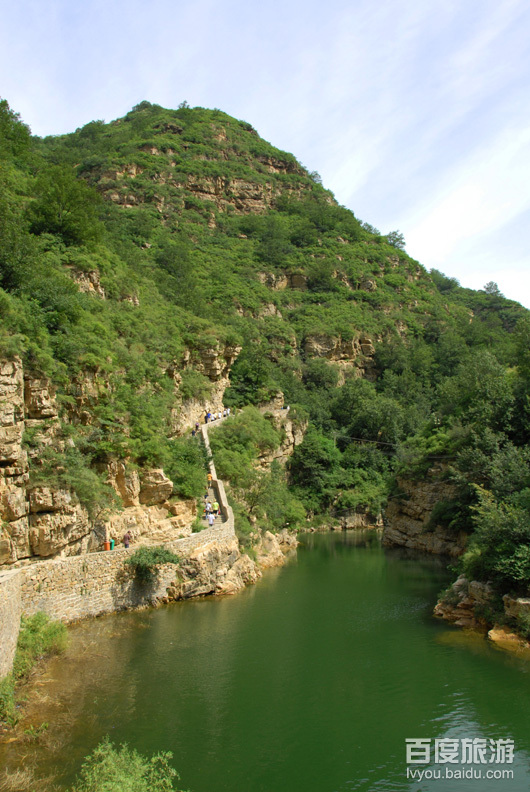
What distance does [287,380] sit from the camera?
51.9 m

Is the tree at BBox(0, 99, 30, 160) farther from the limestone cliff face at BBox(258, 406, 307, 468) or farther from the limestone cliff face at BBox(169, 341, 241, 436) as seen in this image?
the limestone cliff face at BBox(258, 406, 307, 468)

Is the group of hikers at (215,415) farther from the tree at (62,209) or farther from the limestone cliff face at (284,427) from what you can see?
the tree at (62,209)

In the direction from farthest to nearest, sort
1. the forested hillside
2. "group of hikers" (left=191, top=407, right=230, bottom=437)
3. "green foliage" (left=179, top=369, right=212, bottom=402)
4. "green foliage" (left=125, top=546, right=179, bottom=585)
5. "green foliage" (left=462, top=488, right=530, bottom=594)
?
1. "green foliage" (left=179, top=369, right=212, bottom=402)
2. "group of hikers" (left=191, top=407, right=230, bottom=437)
3. the forested hillside
4. "green foliage" (left=125, top=546, right=179, bottom=585)
5. "green foliage" (left=462, top=488, right=530, bottom=594)

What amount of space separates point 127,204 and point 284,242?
813 inches

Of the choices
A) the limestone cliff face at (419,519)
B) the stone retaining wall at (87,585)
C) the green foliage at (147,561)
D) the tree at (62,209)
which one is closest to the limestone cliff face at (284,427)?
the limestone cliff face at (419,519)

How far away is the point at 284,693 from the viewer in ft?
40.1

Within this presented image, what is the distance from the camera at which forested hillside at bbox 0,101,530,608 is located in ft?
61.2

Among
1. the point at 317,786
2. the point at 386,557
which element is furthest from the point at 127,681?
the point at 386,557

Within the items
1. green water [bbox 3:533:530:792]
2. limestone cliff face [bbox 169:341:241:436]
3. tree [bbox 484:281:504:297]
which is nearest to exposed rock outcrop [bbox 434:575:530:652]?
green water [bbox 3:533:530:792]

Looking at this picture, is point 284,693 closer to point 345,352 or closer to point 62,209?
point 62,209

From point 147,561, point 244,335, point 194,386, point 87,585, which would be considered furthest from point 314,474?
point 87,585

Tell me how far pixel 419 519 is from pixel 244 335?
23346 mm

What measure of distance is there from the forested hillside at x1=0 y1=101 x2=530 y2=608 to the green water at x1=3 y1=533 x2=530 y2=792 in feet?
12.7

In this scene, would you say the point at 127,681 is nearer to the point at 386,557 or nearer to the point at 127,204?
the point at 386,557
